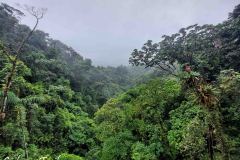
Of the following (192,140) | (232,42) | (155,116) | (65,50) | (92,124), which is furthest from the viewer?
(65,50)

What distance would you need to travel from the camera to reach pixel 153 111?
20625mm

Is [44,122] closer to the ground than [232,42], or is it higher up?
closer to the ground

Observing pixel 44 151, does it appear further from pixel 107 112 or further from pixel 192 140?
pixel 192 140

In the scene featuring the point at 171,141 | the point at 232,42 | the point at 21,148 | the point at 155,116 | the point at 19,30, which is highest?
the point at 19,30

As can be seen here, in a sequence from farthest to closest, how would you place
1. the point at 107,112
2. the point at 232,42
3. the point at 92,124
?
the point at 92,124
the point at 232,42
the point at 107,112

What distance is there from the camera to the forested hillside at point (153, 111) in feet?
41.7

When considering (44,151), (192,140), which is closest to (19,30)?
(44,151)

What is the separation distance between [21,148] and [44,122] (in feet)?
16.3

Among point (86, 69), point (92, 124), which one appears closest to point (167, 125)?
point (92, 124)

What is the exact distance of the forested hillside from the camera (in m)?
12.7

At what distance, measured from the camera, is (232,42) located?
25109 millimetres

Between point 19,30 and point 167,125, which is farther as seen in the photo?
point 19,30

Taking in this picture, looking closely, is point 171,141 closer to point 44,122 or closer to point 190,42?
point 190,42

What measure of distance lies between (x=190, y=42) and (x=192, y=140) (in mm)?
15942
